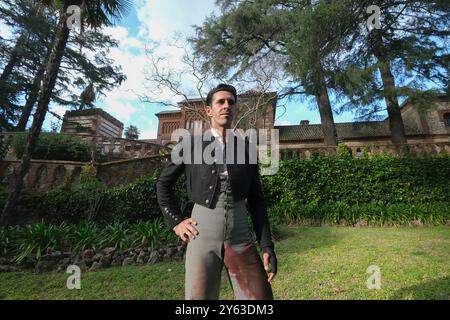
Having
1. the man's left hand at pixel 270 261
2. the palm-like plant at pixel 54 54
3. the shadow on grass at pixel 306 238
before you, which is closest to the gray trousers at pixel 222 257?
the man's left hand at pixel 270 261

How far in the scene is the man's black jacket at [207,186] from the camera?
5.75 feet

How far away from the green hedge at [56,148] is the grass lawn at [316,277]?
6.78 metres

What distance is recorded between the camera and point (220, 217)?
1706 mm

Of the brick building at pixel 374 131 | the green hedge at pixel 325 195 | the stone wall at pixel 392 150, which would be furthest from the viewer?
the brick building at pixel 374 131

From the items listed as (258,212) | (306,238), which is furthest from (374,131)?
(258,212)

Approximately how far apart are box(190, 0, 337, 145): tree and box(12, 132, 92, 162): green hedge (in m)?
8.22

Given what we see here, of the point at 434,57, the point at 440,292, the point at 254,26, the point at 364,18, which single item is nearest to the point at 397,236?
the point at 440,292

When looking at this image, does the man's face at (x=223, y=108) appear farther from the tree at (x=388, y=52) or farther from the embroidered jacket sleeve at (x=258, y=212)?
the tree at (x=388, y=52)

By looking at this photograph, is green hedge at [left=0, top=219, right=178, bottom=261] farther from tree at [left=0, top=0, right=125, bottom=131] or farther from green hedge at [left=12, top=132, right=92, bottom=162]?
tree at [left=0, top=0, right=125, bottom=131]

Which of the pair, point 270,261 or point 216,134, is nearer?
point 270,261

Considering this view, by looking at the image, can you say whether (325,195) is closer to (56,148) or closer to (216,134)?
(216,134)

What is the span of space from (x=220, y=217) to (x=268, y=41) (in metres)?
15.1

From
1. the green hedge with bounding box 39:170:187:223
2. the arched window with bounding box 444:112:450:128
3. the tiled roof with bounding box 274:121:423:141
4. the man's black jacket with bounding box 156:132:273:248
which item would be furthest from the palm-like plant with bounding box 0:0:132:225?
the arched window with bounding box 444:112:450:128
